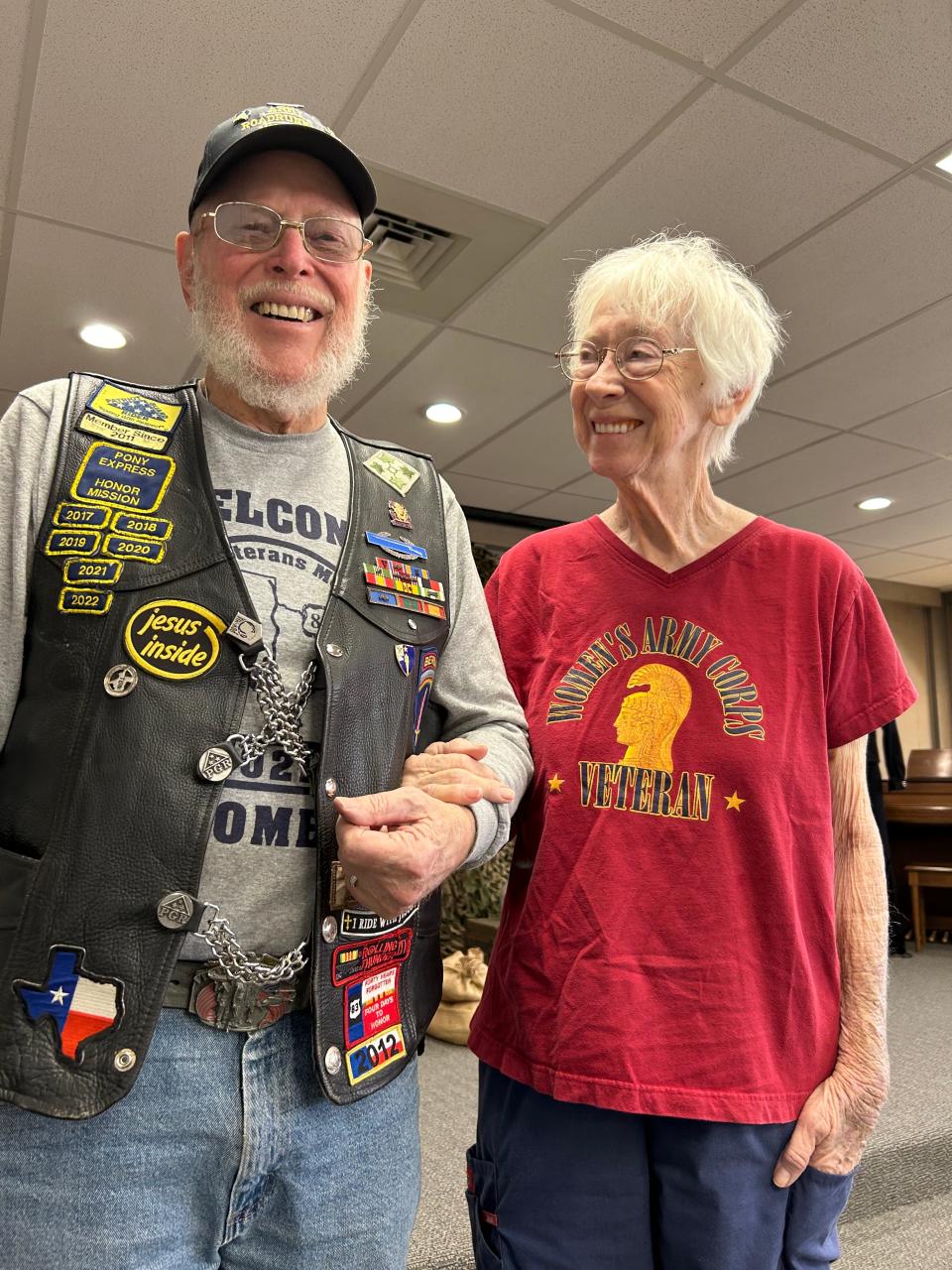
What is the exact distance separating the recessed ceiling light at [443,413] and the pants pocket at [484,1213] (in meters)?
3.87

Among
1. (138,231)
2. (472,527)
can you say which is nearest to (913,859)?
(472,527)

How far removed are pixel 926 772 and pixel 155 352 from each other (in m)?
5.80

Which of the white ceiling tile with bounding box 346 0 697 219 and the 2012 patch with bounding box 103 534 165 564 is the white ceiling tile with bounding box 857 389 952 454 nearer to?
the white ceiling tile with bounding box 346 0 697 219

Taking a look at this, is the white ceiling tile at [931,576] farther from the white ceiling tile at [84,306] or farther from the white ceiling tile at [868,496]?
the white ceiling tile at [84,306]

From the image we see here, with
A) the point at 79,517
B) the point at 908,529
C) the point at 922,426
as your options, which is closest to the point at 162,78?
the point at 79,517

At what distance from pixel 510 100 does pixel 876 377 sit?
95.9 inches

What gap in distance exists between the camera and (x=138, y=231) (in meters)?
3.16

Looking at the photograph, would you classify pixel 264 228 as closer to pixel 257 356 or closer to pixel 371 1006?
pixel 257 356

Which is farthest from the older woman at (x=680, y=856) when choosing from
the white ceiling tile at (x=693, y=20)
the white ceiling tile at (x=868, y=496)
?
the white ceiling tile at (x=868, y=496)

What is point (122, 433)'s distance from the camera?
2.90 feet

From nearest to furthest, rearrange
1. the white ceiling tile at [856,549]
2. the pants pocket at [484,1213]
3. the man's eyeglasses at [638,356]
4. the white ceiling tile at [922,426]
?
the pants pocket at [484,1213] → the man's eyeglasses at [638,356] → the white ceiling tile at [922,426] → the white ceiling tile at [856,549]

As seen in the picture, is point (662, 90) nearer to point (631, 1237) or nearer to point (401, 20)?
point (401, 20)

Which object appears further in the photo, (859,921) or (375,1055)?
(859,921)

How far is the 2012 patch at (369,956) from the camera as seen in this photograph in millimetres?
827
